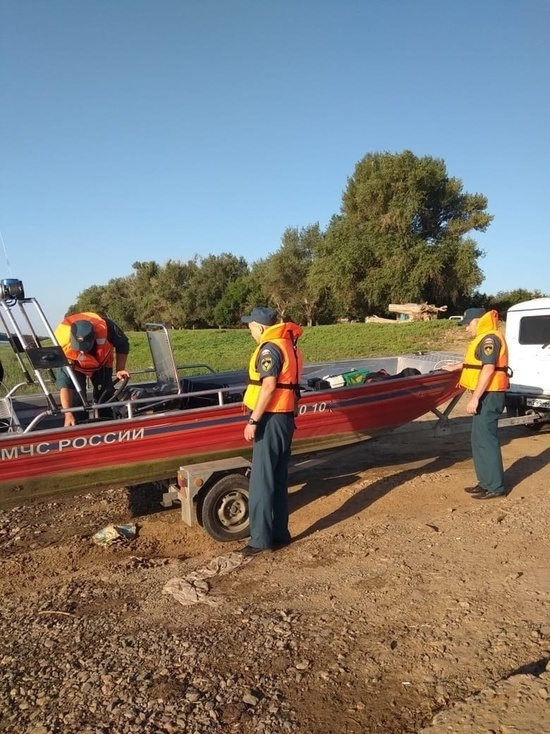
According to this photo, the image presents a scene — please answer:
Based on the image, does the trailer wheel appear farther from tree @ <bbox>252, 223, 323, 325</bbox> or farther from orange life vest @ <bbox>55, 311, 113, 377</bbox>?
tree @ <bbox>252, 223, 323, 325</bbox>

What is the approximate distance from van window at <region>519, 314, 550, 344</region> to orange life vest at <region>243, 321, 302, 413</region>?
5.84 m

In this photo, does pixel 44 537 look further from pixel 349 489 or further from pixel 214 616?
pixel 349 489

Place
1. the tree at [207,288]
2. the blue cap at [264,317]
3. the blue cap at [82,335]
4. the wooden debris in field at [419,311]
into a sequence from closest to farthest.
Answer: the blue cap at [264,317] → the blue cap at [82,335] → the wooden debris in field at [419,311] → the tree at [207,288]

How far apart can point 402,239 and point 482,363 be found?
3496 cm

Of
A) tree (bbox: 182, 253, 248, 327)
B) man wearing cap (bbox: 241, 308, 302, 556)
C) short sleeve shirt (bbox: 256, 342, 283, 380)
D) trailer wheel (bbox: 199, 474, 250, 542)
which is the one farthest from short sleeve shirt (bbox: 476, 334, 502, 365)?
tree (bbox: 182, 253, 248, 327)

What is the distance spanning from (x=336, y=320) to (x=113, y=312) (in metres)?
33.8

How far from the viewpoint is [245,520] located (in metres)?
5.24

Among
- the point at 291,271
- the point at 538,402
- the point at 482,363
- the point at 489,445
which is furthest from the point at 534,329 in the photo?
the point at 291,271

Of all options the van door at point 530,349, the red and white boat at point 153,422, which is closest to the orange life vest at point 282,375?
the red and white boat at point 153,422

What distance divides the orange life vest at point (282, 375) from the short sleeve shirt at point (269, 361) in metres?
0.03

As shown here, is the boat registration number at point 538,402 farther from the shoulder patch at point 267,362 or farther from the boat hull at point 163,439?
the shoulder patch at point 267,362

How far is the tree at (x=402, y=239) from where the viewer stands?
122 ft

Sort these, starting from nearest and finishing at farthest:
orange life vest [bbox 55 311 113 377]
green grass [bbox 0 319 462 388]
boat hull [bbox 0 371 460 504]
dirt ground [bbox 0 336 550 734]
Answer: dirt ground [bbox 0 336 550 734] → boat hull [bbox 0 371 460 504] → orange life vest [bbox 55 311 113 377] → green grass [bbox 0 319 462 388]

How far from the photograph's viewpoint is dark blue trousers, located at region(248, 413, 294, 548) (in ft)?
15.2
